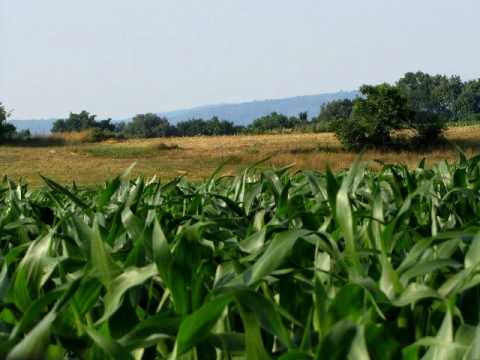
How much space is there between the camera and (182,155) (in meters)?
45.0

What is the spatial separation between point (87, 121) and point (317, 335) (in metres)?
95.2

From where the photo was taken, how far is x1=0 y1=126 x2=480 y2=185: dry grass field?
36625mm

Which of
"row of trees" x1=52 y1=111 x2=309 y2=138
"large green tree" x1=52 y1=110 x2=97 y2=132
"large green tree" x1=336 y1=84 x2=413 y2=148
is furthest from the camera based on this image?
"large green tree" x1=52 y1=110 x2=97 y2=132

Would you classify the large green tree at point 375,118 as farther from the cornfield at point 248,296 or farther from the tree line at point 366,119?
the cornfield at point 248,296

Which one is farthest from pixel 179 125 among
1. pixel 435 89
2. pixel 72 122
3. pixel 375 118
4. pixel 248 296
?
pixel 248 296

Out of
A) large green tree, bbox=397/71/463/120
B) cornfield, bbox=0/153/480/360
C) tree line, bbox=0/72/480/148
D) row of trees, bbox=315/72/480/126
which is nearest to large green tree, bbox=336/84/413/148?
tree line, bbox=0/72/480/148

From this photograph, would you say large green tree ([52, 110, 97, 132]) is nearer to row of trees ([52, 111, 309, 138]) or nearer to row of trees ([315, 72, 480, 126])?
row of trees ([52, 111, 309, 138])

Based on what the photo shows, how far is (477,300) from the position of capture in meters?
1.01

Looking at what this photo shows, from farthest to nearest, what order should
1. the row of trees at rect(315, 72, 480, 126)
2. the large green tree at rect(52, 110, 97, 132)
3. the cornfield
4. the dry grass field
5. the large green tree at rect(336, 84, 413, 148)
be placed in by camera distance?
1. the row of trees at rect(315, 72, 480, 126)
2. the large green tree at rect(52, 110, 97, 132)
3. the large green tree at rect(336, 84, 413, 148)
4. the dry grass field
5. the cornfield

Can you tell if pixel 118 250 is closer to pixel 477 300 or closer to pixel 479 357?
pixel 477 300

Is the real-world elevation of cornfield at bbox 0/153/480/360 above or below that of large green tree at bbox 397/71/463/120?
above

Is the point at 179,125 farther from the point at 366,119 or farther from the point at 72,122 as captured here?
the point at 366,119

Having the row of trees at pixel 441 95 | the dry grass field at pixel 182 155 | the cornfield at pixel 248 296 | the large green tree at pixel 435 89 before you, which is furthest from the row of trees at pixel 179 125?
the cornfield at pixel 248 296

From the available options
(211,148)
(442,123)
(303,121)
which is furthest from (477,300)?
(303,121)
